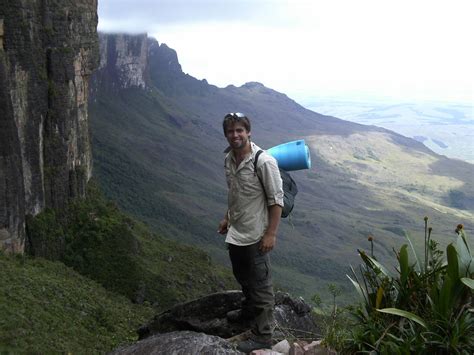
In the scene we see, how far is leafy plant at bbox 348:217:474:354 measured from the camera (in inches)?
218

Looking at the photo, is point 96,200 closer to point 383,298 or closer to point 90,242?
point 90,242

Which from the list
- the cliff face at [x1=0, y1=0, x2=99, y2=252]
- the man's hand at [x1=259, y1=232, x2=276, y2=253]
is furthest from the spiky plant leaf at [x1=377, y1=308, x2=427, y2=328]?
the cliff face at [x1=0, y1=0, x2=99, y2=252]

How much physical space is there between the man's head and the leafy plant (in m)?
1.78

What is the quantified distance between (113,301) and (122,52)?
9152 cm

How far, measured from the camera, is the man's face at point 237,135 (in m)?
6.68

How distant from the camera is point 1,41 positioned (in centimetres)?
2880

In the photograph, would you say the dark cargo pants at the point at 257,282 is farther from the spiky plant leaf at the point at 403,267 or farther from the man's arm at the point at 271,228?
the spiky plant leaf at the point at 403,267

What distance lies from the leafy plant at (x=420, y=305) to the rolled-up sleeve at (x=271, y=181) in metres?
1.13

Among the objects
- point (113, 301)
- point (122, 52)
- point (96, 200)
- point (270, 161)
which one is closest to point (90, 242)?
point (96, 200)

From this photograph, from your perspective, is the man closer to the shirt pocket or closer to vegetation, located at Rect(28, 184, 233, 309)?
the shirt pocket

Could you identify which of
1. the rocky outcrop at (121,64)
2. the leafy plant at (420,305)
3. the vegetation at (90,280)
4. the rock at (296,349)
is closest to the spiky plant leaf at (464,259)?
the leafy plant at (420,305)

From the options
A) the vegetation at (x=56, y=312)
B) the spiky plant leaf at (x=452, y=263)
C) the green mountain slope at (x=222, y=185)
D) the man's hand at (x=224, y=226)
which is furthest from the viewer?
the green mountain slope at (x=222, y=185)

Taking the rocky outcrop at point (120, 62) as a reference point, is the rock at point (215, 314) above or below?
below

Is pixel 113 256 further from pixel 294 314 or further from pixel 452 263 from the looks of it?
pixel 452 263
